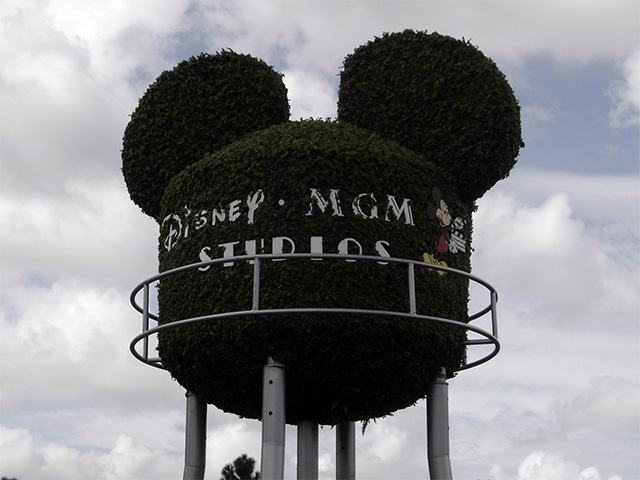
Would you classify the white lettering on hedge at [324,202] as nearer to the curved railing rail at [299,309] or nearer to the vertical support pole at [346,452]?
the curved railing rail at [299,309]

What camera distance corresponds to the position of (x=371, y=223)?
1641 centimetres

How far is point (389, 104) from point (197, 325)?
5.39 metres

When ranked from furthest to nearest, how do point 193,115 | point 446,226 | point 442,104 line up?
1. point 193,115
2. point 442,104
3. point 446,226

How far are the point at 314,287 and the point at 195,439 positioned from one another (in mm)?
4333

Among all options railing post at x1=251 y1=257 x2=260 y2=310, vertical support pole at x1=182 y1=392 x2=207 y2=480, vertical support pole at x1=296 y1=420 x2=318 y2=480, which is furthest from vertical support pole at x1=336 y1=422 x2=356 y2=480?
railing post at x1=251 y1=257 x2=260 y2=310

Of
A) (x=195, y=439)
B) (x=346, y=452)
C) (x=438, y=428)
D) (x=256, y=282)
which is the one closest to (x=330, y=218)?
(x=256, y=282)

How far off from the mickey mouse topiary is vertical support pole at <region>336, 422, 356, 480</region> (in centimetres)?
167

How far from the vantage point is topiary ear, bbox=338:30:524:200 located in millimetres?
18031

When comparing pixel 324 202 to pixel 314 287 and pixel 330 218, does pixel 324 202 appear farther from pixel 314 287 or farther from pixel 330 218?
pixel 314 287

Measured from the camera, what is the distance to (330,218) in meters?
→ 16.2

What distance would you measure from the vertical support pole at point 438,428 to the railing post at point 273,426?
8.83ft

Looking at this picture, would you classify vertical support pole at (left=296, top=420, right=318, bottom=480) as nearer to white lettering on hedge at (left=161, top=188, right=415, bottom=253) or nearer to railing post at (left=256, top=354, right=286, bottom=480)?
railing post at (left=256, top=354, right=286, bottom=480)

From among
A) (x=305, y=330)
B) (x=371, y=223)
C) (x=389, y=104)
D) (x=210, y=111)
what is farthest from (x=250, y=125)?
(x=305, y=330)

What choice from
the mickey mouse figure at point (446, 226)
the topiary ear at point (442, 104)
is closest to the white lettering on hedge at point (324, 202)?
the mickey mouse figure at point (446, 226)
